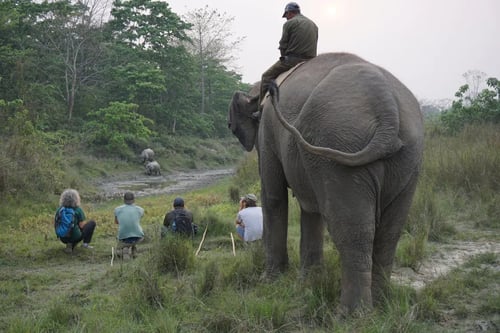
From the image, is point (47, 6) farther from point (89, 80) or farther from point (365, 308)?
point (365, 308)

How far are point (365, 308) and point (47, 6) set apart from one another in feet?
107

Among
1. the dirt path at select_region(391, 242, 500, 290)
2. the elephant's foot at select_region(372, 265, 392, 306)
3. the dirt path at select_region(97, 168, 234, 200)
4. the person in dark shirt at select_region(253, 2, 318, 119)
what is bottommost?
the dirt path at select_region(97, 168, 234, 200)

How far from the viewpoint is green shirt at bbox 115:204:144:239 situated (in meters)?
7.99

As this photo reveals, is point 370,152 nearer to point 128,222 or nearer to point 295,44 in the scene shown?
point 295,44

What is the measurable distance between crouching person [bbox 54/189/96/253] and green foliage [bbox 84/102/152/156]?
70.0ft

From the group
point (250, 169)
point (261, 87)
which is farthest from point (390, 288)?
point (250, 169)

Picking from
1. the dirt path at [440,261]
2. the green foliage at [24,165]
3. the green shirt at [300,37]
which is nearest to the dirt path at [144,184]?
the green foliage at [24,165]

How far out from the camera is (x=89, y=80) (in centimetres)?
3578

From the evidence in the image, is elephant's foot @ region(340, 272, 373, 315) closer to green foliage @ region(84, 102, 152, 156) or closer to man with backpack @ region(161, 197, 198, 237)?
man with backpack @ region(161, 197, 198, 237)

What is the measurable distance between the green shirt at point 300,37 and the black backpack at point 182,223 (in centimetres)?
372

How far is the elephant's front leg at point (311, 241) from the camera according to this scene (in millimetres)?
5434

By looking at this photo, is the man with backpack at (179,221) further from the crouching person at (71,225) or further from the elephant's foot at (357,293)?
the elephant's foot at (357,293)

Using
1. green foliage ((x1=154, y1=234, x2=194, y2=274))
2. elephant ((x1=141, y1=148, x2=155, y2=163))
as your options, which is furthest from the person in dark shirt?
elephant ((x1=141, y1=148, x2=155, y2=163))

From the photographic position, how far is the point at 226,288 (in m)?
5.04
